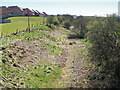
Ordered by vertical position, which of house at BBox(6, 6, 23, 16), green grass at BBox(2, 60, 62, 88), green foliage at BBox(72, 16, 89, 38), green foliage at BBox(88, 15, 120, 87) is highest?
house at BBox(6, 6, 23, 16)

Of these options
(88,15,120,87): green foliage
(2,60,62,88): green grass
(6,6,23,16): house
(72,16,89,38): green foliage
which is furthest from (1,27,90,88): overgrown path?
(6,6,23,16): house

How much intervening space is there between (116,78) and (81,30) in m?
52.8

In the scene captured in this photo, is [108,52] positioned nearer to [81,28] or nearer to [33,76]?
[33,76]

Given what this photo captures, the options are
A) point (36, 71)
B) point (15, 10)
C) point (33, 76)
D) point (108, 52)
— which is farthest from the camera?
point (15, 10)

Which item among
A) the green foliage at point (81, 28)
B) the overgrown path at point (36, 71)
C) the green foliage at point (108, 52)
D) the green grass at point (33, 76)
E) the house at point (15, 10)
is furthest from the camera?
the house at point (15, 10)

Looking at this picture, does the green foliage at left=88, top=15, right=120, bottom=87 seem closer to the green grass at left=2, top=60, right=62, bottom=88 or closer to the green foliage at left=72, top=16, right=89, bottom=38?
the green grass at left=2, top=60, right=62, bottom=88

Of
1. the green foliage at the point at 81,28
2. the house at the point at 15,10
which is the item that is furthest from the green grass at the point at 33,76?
the house at the point at 15,10

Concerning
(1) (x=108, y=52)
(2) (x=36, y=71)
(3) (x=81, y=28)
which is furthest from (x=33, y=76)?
(3) (x=81, y=28)

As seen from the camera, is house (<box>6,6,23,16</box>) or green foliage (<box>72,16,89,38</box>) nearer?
green foliage (<box>72,16,89,38</box>)

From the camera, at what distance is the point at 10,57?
2436cm

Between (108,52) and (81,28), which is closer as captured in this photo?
(108,52)

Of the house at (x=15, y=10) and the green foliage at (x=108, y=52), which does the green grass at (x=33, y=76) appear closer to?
the green foliage at (x=108, y=52)

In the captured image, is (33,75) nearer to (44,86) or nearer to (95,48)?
(44,86)

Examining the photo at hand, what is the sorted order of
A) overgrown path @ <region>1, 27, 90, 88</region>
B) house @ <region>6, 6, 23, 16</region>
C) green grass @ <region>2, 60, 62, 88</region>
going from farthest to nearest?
1. house @ <region>6, 6, 23, 16</region>
2. overgrown path @ <region>1, 27, 90, 88</region>
3. green grass @ <region>2, 60, 62, 88</region>
